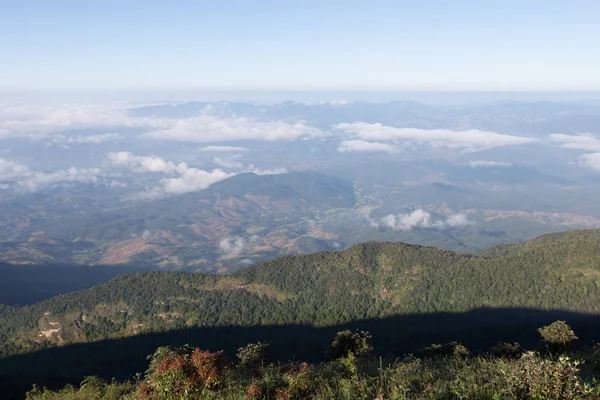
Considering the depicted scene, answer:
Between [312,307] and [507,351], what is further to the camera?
[312,307]

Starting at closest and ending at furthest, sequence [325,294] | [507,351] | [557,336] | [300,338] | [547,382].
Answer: [547,382]
[507,351]
[557,336]
[300,338]
[325,294]

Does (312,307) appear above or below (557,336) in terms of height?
below

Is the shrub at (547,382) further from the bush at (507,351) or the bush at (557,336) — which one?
the bush at (557,336)

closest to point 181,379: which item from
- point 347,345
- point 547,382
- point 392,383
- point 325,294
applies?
point 392,383

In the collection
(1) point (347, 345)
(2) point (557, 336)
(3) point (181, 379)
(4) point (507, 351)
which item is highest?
(3) point (181, 379)

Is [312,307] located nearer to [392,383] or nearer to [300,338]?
[300,338]

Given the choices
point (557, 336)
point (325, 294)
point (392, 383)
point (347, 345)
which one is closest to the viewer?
point (392, 383)

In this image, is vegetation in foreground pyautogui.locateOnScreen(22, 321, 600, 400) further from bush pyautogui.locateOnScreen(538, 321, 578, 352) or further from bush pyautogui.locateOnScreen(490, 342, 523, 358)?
bush pyautogui.locateOnScreen(538, 321, 578, 352)
